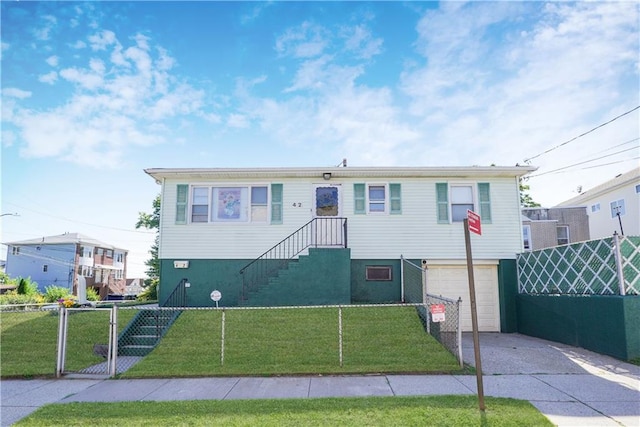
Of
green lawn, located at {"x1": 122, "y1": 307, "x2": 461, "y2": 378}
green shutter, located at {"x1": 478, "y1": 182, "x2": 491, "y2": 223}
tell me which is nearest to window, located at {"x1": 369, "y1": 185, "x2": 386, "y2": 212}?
green shutter, located at {"x1": 478, "y1": 182, "x2": 491, "y2": 223}

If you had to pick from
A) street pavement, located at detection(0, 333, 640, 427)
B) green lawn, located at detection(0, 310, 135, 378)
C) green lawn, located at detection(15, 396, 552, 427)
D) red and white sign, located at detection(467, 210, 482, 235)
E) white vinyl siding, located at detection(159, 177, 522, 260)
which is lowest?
street pavement, located at detection(0, 333, 640, 427)

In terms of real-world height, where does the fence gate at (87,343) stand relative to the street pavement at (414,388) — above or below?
above

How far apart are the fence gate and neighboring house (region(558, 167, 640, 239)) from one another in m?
22.8

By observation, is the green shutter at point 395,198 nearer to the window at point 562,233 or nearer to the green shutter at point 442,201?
the green shutter at point 442,201

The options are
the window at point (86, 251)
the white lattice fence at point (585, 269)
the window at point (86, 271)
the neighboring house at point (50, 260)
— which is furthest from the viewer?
the window at point (86, 251)

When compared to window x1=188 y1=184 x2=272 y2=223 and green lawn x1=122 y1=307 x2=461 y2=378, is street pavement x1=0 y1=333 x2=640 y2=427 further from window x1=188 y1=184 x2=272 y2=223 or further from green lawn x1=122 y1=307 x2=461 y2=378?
window x1=188 y1=184 x2=272 y2=223

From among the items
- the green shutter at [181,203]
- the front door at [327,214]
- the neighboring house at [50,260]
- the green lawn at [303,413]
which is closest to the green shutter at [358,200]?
the front door at [327,214]

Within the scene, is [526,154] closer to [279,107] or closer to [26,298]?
[279,107]

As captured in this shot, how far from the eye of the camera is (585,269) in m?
8.77

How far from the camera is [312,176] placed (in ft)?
39.3

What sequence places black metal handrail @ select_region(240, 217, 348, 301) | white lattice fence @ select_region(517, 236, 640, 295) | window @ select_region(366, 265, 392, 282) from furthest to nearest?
window @ select_region(366, 265, 392, 282), black metal handrail @ select_region(240, 217, 348, 301), white lattice fence @ select_region(517, 236, 640, 295)

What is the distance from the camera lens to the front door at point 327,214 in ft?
38.5

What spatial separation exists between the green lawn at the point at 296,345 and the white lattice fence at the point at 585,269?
372 centimetres

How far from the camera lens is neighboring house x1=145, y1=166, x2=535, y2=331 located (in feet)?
38.1
